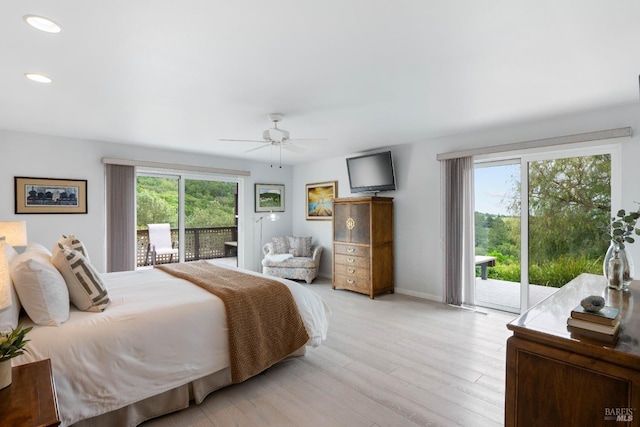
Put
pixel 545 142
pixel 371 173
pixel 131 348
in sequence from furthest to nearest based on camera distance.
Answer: pixel 371 173 → pixel 545 142 → pixel 131 348

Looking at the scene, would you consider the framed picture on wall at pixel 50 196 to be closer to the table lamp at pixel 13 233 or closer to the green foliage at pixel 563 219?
the table lamp at pixel 13 233

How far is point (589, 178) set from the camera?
11.3 feet

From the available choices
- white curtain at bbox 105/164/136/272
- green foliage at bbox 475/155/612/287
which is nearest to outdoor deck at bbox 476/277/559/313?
green foliage at bbox 475/155/612/287

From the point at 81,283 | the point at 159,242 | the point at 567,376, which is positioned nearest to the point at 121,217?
the point at 159,242

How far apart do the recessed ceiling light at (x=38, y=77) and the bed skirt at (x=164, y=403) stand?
8.01 ft

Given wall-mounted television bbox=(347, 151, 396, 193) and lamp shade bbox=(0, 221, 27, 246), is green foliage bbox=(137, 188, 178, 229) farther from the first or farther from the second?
wall-mounted television bbox=(347, 151, 396, 193)

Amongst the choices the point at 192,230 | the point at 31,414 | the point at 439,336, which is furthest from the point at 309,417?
the point at 192,230

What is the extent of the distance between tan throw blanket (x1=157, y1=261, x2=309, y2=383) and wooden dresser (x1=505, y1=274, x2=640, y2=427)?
1.66 meters

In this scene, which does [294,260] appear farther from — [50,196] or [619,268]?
[619,268]

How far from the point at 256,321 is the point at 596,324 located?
1981 millimetres

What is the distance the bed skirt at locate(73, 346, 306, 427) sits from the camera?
188cm

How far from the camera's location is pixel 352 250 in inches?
200

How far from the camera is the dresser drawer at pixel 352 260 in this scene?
4887 mm

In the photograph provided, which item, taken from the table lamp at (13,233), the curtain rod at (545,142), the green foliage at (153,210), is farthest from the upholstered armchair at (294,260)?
the table lamp at (13,233)
